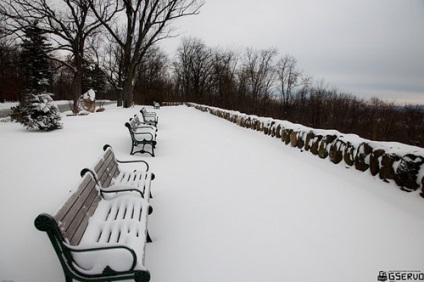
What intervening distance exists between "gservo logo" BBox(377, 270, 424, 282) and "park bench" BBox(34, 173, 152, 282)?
2.47 meters

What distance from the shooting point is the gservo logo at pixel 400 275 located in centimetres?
270

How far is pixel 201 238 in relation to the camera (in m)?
3.24

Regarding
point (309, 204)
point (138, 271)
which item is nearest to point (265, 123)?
point (309, 204)

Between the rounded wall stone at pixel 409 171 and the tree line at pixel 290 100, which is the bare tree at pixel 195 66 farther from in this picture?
the rounded wall stone at pixel 409 171

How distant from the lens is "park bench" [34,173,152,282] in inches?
78.7

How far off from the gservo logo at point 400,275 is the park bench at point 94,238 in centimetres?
247

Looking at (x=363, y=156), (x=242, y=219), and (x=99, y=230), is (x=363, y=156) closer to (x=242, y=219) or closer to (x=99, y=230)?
(x=242, y=219)

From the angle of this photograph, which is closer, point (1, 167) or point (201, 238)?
point (201, 238)

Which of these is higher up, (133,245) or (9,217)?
(133,245)

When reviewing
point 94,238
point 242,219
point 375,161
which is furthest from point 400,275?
point 94,238

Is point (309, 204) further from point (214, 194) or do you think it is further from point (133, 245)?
point (133, 245)

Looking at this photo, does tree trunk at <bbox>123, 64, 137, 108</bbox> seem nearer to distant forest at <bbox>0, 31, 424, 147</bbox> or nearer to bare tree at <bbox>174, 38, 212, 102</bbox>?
distant forest at <bbox>0, 31, 424, 147</bbox>

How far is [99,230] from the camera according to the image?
8.25ft

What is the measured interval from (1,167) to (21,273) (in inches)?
160
